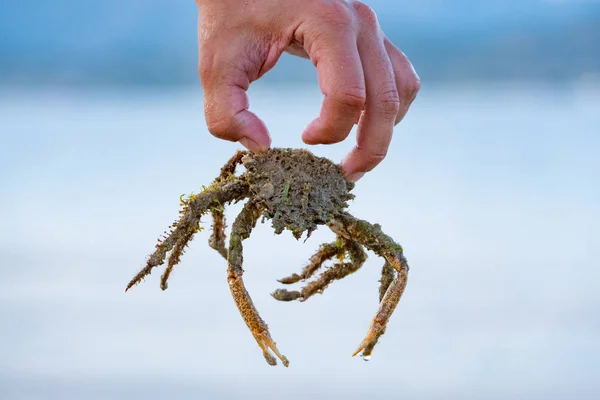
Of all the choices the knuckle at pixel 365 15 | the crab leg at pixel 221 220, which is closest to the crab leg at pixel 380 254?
the crab leg at pixel 221 220

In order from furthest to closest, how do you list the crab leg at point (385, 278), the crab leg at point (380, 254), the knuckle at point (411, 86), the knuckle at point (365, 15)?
the crab leg at point (385, 278), the crab leg at point (380, 254), the knuckle at point (411, 86), the knuckle at point (365, 15)

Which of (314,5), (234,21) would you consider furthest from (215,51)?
(314,5)

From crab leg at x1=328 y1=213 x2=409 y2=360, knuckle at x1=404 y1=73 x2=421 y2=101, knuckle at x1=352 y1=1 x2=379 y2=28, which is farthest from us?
crab leg at x1=328 y1=213 x2=409 y2=360

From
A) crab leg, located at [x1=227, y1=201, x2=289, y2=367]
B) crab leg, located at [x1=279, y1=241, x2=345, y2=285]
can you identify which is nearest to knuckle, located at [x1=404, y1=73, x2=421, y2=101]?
crab leg, located at [x1=227, y1=201, x2=289, y2=367]

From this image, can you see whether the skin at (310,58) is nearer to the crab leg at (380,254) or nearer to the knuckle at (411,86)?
the knuckle at (411,86)

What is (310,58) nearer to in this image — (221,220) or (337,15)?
(337,15)

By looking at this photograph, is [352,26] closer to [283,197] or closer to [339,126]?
[339,126]

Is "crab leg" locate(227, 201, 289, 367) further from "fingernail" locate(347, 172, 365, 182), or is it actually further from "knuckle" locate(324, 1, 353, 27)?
"knuckle" locate(324, 1, 353, 27)

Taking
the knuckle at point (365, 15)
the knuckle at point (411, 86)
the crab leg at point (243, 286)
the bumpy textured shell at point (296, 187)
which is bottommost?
the crab leg at point (243, 286)
